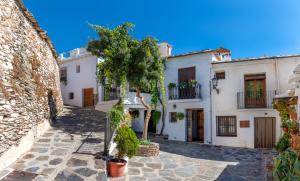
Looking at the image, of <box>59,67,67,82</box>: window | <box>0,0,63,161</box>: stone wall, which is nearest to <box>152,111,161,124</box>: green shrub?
<box>0,0,63,161</box>: stone wall

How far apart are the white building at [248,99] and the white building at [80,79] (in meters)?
10.1

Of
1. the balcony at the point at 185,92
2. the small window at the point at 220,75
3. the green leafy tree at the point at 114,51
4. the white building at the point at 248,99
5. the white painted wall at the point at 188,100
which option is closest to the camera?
the green leafy tree at the point at 114,51

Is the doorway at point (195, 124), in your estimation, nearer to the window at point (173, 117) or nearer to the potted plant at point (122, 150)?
the window at point (173, 117)

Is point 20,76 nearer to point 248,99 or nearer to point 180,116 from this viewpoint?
point 180,116

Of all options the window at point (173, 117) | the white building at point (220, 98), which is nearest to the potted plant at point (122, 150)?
the white building at point (220, 98)

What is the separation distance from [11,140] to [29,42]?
4404mm

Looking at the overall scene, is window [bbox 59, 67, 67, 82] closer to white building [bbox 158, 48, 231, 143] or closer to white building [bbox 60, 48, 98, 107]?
white building [bbox 60, 48, 98, 107]

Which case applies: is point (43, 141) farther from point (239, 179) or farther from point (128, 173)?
point (239, 179)

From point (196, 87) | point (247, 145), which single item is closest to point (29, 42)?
point (196, 87)

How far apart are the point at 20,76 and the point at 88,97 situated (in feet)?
48.3

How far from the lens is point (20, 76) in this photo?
8.95 meters

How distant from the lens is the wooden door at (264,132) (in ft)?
54.3

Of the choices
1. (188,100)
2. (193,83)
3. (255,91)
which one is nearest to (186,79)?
(193,83)

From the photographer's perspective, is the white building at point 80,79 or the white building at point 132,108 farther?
the white building at point 80,79
